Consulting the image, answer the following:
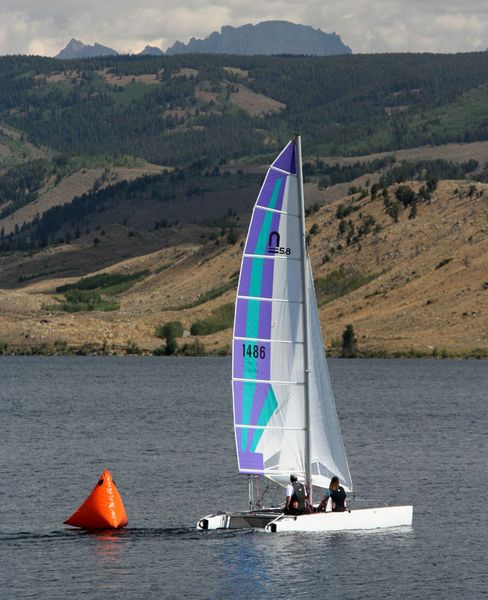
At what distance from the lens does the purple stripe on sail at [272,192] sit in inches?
1969

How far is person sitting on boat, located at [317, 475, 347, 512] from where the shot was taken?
51500 mm

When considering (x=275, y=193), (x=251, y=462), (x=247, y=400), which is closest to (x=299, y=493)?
(x=251, y=462)

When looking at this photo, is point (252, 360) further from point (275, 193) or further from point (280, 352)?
point (275, 193)

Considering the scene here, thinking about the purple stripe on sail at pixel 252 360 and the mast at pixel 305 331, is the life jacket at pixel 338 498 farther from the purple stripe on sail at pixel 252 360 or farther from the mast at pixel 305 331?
the purple stripe on sail at pixel 252 360

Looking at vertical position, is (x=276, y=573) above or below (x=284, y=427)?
below

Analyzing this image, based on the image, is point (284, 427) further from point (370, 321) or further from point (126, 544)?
point (370, 321)

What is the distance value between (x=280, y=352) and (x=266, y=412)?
6.54 ft

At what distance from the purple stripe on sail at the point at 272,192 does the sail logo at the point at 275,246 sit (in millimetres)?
904

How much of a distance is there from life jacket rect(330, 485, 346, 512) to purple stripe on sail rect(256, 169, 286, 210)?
9.39 meters

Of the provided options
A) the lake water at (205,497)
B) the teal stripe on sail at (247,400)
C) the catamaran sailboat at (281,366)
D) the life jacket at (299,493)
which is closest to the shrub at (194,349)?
the lake water at (205,497)

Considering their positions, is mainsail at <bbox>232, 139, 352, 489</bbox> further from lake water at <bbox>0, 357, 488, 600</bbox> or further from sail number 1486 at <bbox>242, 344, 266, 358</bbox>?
lake water at <bbox>0, 357, 488, 600</bbox>

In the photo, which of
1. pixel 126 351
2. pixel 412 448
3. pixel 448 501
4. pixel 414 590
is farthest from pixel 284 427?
pixel 126 351

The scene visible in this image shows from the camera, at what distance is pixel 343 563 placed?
49750 mm

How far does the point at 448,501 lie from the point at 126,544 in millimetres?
15866
